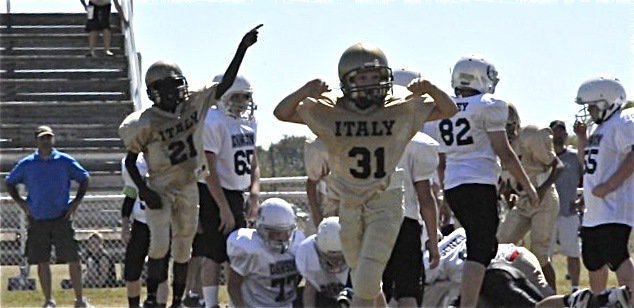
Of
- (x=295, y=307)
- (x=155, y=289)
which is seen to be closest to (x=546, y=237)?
(x=295, y=307)

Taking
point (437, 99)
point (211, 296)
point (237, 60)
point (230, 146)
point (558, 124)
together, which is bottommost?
point (211, 296)

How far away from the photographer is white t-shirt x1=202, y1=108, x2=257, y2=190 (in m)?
11.6

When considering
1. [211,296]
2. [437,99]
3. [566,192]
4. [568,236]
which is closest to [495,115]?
[437,99]

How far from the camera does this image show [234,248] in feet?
36.8

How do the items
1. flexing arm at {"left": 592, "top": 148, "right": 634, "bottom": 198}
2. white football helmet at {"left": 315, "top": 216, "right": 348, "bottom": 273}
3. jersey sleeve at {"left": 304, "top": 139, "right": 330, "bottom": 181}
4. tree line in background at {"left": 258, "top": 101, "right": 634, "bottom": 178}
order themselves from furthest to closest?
tree line in background at {"left": 258, "top": 101, "right": 634, "bottom": 178} → white football helmet at {"left": 315, "top": 216, "right": 348, "bottom": 273} → jersey sleeve at {"left": 304, "top": 139, "right": 330, "bottom": 181} → flexing arm at {"left": 592, "top": 148, "right": 634, "bottom": 198}

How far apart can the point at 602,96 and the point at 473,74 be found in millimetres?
949

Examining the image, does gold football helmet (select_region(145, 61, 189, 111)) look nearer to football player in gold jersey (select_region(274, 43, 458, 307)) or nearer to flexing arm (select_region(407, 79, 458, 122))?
football player in gold jersey (select_region(274, 43, 458, 307))

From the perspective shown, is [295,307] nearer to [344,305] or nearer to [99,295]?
[344,305]

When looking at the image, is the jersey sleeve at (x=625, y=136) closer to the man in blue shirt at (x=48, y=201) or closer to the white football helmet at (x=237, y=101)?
the white football helmet at (x=237, y=101)

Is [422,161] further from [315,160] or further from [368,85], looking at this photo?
[368,85]

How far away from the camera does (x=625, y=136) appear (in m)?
10.5

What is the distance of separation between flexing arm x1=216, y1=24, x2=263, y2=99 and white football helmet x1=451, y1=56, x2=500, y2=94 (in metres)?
1.29

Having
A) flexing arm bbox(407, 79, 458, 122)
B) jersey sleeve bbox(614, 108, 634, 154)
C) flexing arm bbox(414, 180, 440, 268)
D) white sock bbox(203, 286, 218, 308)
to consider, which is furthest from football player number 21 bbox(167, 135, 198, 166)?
jersey sleeve bbox(614, 108, 634, 154)

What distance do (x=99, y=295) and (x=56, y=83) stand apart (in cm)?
839
